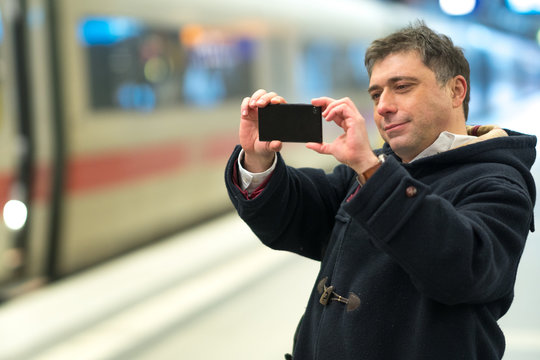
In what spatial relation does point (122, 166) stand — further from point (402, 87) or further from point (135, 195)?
point (402, 87)

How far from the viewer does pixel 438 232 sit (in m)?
1.23

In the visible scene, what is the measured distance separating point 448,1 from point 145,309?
3729 millimetres

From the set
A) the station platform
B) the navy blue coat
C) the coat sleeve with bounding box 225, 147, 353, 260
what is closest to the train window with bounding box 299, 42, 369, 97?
the station platform

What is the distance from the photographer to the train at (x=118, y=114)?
3.63m

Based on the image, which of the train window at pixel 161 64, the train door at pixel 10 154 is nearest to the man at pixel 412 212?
the train door at pixel 10 154

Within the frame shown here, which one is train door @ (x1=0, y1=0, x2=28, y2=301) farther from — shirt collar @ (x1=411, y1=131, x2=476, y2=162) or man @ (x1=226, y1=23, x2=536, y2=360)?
shirt collar @ (x1=411, y1=131, x2=476, y2=162)

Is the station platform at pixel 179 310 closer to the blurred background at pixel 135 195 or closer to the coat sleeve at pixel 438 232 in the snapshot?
the blurred background at pixel 135 195

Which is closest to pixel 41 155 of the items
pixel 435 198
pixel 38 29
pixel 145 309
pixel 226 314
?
pixel 38 29

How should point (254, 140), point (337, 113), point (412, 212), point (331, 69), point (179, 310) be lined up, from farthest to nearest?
point (331, 69)
point (179, 310)
point (254, 140)
point (337, 113)
point (412, 212)

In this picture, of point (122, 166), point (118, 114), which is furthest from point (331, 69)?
point (122, 166)

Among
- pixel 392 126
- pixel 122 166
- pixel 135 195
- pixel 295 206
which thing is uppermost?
pixel 392 126

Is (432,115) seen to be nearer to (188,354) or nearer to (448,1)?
(188,354)

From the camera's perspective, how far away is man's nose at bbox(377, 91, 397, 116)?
57.7 inches

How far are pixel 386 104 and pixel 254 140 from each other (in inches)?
12.8
